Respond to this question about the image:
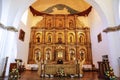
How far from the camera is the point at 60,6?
14164 mm

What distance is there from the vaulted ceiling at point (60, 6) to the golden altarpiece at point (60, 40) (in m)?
0.58

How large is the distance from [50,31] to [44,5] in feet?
9.33

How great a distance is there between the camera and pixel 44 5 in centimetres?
1362

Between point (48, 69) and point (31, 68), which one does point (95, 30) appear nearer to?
point (48, 69)

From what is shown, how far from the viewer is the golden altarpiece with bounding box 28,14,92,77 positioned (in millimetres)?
13172

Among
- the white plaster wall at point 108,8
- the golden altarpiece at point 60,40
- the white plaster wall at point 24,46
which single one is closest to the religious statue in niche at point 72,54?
the golden altarpiece at point 60,40

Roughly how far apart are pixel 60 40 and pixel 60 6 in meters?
3.80

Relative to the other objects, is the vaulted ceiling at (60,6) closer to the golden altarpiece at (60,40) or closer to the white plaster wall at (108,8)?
→ the golden altarpiece at (60,40)

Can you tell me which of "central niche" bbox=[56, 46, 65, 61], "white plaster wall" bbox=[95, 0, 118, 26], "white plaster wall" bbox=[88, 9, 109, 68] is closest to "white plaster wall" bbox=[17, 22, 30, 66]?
"central niche" bbox=[56, 46, 65, 61]

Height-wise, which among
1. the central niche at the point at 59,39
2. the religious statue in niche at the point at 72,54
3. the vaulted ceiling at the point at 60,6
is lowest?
the religious statue in niche at the point at 72,54


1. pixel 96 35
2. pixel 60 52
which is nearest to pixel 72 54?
pixel 60 52

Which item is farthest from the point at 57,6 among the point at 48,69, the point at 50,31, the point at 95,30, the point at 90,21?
the point at 48,69

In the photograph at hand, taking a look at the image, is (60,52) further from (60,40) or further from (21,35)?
(21,35)

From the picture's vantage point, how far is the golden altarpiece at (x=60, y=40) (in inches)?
519
